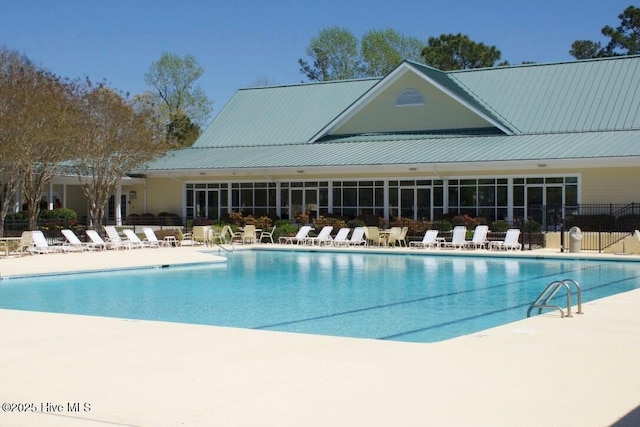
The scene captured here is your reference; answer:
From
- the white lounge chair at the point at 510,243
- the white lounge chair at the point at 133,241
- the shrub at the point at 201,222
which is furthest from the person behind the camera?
the shrub at the point at 201,222

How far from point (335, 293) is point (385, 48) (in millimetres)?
52454

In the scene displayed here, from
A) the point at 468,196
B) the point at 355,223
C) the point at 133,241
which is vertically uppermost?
the point at 468,196

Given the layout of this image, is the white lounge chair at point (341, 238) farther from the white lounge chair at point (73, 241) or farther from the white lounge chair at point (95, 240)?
the white lounge chair at point (73, 241)

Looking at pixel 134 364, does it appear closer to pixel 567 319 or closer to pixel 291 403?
pixel 291 403

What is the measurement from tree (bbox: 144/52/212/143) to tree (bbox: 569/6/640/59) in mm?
28621

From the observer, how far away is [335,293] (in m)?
18.2

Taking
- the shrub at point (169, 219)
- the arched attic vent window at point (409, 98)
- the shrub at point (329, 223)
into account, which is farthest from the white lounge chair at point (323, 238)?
the shrub at point (169, 219)

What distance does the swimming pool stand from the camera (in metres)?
14.2

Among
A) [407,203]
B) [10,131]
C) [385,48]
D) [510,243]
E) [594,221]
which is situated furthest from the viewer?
[385,48]

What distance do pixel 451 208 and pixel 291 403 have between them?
27.4 m

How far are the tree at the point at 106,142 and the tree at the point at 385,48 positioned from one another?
3622 cm

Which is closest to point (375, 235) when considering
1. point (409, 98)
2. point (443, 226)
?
point (443, 226)

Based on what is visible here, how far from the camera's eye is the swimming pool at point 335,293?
46.6 ft

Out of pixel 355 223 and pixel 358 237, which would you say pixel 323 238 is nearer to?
pixel 358 237
